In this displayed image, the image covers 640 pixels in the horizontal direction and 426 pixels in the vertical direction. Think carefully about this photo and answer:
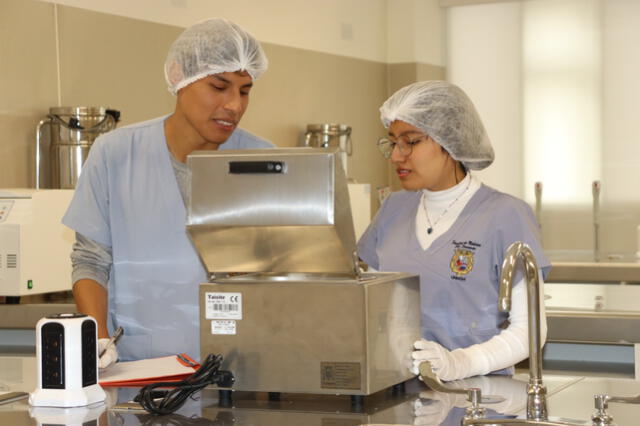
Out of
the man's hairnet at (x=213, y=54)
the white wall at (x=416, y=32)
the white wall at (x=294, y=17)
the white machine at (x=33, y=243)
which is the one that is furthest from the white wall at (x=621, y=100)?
the man's hairnet at (x=213, y=54)

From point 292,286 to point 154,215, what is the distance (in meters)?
0.69

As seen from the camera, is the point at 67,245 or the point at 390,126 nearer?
the point at 390,126

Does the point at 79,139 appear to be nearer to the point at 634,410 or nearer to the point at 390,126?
the point at 390,126

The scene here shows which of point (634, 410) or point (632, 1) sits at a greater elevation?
point (632, 1)

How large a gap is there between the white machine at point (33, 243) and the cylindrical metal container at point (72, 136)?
39cm

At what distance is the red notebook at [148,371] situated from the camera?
1873 millimetres

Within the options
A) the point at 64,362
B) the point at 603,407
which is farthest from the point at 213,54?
the point at 603,407

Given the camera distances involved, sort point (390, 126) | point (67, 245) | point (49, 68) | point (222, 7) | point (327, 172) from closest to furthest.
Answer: point (327, 172)
point (390, 126)
point (67, 245)
point (49, 68)
point (222, 7)

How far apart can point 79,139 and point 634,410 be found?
2.79 metres

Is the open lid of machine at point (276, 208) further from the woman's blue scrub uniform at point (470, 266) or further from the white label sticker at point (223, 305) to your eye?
the woman's blue scrub uniform at point (470, 266)

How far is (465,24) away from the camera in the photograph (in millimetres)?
7082

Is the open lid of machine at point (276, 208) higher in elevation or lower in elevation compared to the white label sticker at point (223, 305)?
higher

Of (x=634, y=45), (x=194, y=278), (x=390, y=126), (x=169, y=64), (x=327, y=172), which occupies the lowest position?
(x=194, y=278)

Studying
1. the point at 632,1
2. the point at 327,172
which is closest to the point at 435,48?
the point at 632,1
